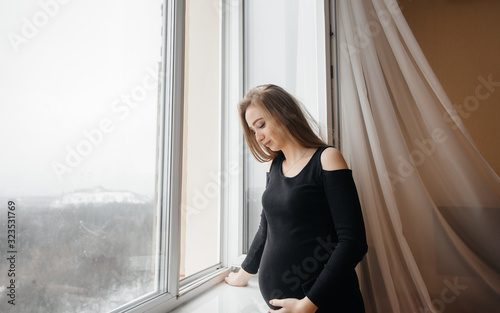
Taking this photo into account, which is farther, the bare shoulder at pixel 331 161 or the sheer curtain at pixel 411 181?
the sheer curtain at pixel 411 181

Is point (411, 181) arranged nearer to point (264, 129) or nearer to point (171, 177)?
point (264, 129)

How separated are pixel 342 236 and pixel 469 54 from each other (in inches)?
69.6

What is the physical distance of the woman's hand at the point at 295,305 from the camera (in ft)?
2.30

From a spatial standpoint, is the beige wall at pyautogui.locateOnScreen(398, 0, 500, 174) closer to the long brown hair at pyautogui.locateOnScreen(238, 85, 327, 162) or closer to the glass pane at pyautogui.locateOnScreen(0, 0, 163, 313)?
the long brown hair at pyautogui.locateOnScreen(238, 85, 327, 162)

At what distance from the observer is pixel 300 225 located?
0.81 meters

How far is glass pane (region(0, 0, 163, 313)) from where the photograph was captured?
543 mm

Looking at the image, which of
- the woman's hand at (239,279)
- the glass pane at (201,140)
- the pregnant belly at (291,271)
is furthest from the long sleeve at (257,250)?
the glass pane at (201,140)

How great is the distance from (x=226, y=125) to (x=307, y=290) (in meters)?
0.94

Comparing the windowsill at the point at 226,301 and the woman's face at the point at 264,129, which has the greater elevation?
the woman's face at the point at 264,129

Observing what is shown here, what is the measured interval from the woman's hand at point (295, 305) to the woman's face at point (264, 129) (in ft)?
1.54

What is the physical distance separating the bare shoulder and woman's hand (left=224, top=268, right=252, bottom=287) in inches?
22.4

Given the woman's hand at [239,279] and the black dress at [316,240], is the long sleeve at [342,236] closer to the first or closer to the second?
the black dress at [316,240]
